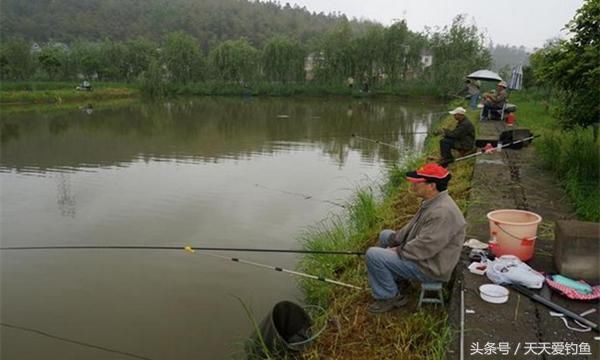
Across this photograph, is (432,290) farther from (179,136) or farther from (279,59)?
(279,59)

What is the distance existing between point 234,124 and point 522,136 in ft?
43.7

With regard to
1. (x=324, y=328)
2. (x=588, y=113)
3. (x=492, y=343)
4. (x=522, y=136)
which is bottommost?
(x=324, y=328)

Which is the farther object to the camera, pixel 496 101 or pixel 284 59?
pixel 284 59

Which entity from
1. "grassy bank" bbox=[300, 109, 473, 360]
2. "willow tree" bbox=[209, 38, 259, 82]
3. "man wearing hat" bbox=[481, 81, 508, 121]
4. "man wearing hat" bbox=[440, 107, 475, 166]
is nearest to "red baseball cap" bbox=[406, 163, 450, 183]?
"grassy bank" bbox=[300, 109, 473, 360]

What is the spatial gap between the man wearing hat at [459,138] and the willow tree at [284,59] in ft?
125

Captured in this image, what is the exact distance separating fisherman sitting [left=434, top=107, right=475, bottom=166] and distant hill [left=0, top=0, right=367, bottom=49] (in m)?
70.5

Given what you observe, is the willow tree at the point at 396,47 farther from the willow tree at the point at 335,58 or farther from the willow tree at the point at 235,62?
the willow tree at the point at 235,62

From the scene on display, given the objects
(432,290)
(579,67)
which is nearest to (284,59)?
(579,67)

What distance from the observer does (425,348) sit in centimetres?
292

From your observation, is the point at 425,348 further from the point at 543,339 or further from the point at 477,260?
the point at 477,260

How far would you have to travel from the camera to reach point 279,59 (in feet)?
147

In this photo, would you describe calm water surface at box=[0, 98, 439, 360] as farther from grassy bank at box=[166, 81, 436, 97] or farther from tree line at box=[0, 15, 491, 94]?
tree line at box=[0, 15, 491, 94]

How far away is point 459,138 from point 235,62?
38881mm

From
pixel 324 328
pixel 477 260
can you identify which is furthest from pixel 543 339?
pixel 324 328
